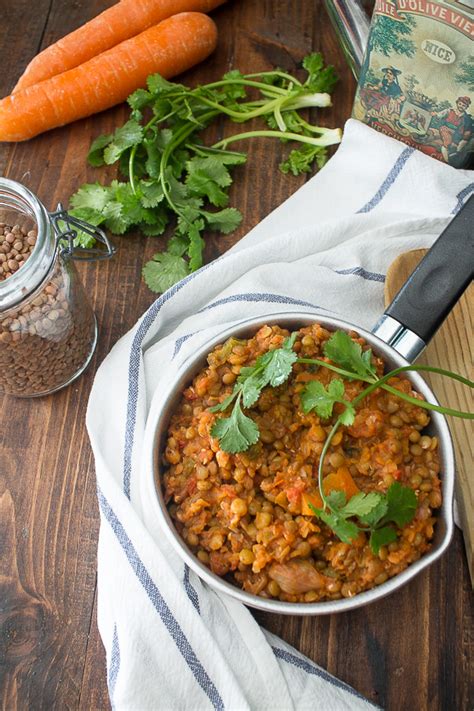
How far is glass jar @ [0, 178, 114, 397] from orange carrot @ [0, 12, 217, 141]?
57 cm

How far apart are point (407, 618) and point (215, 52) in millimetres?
1968

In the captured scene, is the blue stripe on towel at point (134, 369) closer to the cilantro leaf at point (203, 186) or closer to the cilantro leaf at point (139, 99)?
the cilantro leaf at point (203, 186)

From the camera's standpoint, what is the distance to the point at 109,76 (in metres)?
2.59

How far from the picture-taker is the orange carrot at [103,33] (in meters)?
2.62

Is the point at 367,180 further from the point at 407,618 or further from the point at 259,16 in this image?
the point at 407,618

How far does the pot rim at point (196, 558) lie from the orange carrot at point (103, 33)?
4.51 feet

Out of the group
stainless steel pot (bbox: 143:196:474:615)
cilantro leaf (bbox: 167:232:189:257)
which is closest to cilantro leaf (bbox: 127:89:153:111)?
cilantro leaf (bbox: 167:232:189:257)

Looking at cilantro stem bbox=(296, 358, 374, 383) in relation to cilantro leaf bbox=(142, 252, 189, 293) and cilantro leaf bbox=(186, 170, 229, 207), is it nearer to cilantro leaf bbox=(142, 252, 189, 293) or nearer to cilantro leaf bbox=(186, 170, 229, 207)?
cilantro leaf bbox=(142, 252, 189, 293)

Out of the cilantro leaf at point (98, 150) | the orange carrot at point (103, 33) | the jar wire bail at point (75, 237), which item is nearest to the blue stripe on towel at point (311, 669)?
the jar wire bail at point (75, 237)

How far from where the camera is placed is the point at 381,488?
1624 mm

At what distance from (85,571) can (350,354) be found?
0.95 metres

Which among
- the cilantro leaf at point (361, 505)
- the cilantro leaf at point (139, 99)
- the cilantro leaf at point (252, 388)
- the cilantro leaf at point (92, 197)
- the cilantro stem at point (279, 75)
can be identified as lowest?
the cilantro leaf at point (361, 505)

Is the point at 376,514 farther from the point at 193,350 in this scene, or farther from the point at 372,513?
the point at 193,350

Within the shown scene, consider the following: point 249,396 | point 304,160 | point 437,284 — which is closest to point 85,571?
point 249,396
